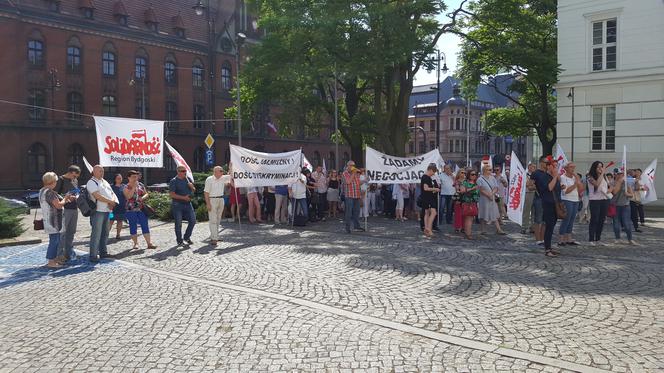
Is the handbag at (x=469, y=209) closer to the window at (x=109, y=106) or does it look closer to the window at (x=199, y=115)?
the window at (x=109, y=106)

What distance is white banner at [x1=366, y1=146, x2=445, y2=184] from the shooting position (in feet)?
51.7

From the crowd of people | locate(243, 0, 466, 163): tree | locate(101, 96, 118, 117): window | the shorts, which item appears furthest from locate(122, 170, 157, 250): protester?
locate(101, 96, 118, 117): window

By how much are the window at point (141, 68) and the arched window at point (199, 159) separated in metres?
8.88

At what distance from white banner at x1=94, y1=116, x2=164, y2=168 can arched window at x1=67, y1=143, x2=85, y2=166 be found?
37498mm

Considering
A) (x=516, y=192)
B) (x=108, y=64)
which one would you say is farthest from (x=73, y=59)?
(x=516, y=192)

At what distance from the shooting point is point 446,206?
17562 mm

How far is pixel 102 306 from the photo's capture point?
723 centimetres

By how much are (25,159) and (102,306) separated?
44.8m

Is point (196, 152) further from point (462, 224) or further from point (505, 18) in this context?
point (462, 224)

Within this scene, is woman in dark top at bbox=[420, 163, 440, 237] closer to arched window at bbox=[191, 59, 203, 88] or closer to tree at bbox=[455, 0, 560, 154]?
tree at bbox=[455, 0, 560, 154]

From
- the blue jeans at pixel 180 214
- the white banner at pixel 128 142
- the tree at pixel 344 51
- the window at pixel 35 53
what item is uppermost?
the window at pixel 35 53

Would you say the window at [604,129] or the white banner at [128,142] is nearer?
the white banner at [128,142]

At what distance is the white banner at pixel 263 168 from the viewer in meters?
15.1

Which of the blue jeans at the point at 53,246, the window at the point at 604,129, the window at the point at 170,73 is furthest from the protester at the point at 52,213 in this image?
the window at the point at 170,73
